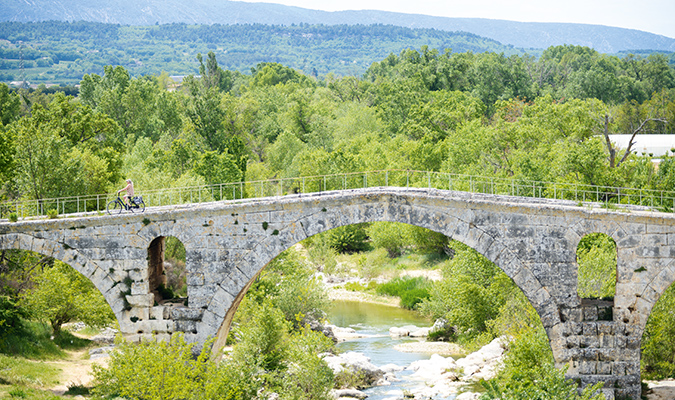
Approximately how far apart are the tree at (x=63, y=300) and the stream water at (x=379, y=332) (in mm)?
13795

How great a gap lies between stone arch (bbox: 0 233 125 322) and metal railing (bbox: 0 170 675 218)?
137 cm

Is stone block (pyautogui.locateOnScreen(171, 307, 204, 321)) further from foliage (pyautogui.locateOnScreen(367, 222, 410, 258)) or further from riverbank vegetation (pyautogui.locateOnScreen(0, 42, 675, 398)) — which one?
foliage (pyautogui.locateOnScreen(367, 222, 410, 258))

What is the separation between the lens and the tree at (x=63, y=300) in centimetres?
3666

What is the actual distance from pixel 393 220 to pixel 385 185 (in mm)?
29739

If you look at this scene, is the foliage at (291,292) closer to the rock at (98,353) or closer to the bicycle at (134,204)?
the rock at (98,353)

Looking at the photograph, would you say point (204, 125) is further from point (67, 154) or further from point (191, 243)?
point (191, 243)

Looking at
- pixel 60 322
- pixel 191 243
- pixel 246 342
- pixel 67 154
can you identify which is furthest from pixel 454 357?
pixel 67 154

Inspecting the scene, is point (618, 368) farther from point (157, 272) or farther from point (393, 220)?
point (157, 272)

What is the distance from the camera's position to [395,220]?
31.1 m

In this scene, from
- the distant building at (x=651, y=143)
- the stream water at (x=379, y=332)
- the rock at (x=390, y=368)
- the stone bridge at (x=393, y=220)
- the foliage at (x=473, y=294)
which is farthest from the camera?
the distant building at (x=651, y=143)

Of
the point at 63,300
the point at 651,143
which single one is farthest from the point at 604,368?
the point at 651,143

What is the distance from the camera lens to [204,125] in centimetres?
7119

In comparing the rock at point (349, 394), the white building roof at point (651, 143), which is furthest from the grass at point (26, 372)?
the white building roof at point (651, 143)

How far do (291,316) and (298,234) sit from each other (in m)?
13.5
